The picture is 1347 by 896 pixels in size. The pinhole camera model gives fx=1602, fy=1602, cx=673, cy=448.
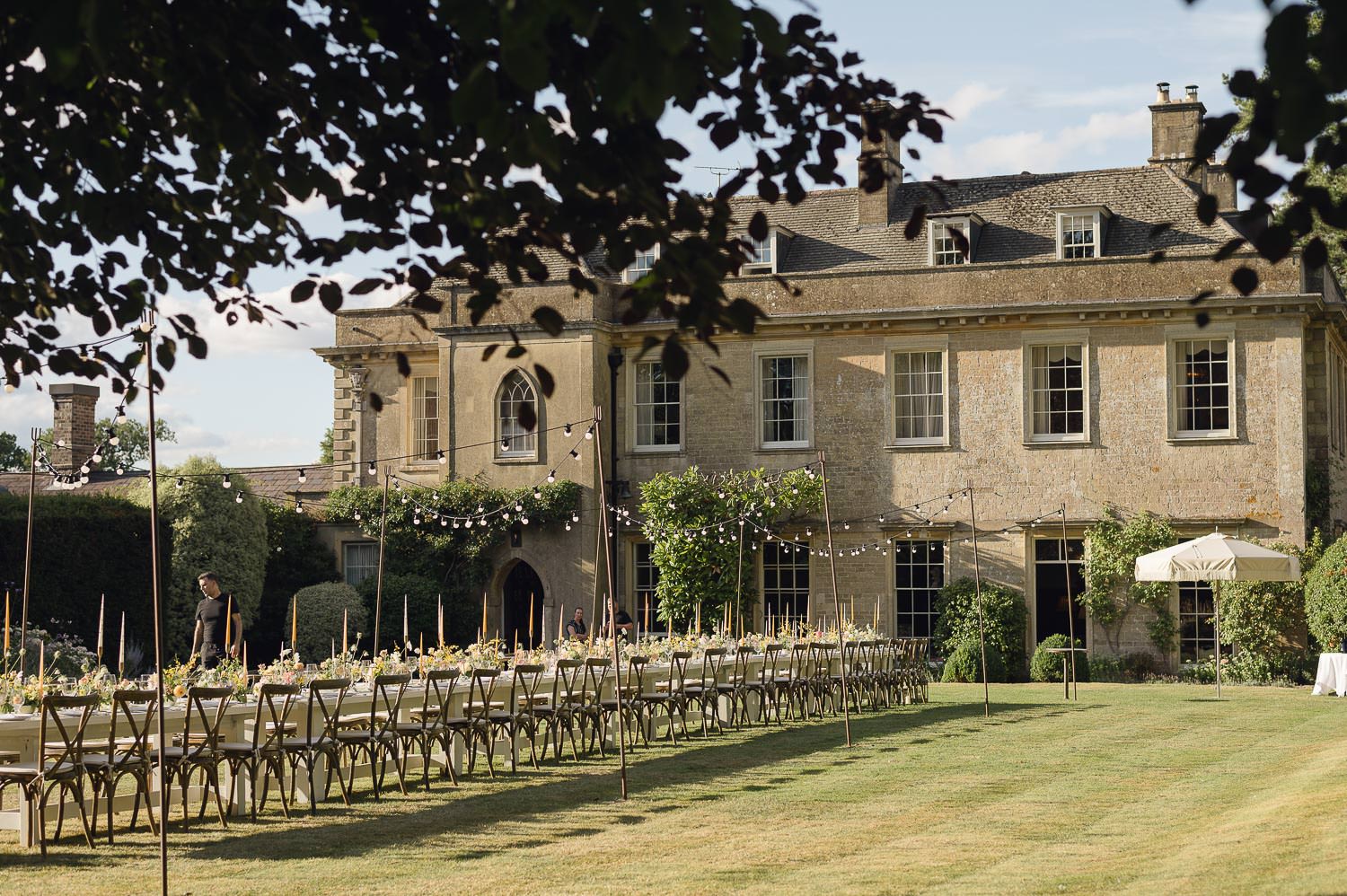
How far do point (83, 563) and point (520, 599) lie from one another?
7.10 meters

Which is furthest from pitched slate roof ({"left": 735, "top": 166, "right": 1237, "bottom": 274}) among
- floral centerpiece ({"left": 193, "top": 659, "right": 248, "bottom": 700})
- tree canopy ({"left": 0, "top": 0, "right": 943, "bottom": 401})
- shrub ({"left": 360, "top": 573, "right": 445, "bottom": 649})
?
tree canopy ({"left": 0, "top": 0, "right": 943, "bottom": 401})

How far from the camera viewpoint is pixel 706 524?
82.0 feet

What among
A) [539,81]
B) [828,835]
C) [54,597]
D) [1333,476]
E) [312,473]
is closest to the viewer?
[539,81]

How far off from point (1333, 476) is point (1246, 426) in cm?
272

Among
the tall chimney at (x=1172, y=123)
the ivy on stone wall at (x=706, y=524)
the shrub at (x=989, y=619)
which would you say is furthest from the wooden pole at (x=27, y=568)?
the tall chimney at (x=1172, y=123)

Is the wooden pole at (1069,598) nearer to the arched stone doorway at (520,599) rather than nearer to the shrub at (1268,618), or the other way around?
the shrub at (1268,618)

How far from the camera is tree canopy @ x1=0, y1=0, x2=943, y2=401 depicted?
11.2 feet

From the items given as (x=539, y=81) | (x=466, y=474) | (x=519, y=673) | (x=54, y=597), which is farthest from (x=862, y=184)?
(x=466, y=474)

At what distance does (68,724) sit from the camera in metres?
10.1

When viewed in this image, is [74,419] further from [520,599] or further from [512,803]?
[512,803]

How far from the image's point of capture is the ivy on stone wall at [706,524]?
81.7 feet

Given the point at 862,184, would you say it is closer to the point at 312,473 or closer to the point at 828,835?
the point at 828,835

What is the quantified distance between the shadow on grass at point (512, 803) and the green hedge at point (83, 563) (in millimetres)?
11306

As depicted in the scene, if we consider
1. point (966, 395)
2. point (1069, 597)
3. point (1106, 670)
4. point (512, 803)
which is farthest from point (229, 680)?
point (966, 395)
